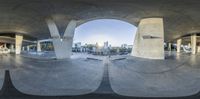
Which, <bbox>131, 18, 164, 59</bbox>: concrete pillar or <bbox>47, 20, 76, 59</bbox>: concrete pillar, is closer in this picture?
<bbox>47, 20, 76, 59</bbox>: concrete pillar

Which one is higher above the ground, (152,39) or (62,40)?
(152,39)

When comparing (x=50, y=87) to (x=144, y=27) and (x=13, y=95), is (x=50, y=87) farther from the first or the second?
(x=144, y=27)

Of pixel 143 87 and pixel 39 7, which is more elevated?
pixel 39 7

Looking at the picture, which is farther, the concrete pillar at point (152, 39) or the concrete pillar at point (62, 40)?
the concrete pillar at point (152, 39)

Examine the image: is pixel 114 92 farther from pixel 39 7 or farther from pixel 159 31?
pixel 159 31

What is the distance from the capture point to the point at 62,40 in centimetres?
4534

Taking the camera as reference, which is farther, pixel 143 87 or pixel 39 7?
pixel 39 7

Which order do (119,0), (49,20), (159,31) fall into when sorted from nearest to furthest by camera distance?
(119,0), (49,20), (159,31)

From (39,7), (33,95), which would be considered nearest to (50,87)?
(33,95)

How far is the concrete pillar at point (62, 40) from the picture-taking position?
4349 cm

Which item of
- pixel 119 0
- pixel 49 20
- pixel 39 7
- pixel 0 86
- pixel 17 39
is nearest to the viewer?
pixel 0 86

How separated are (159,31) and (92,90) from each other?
3495cm

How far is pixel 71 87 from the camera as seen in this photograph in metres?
13.4

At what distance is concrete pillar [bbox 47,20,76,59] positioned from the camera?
4349 centimetres
